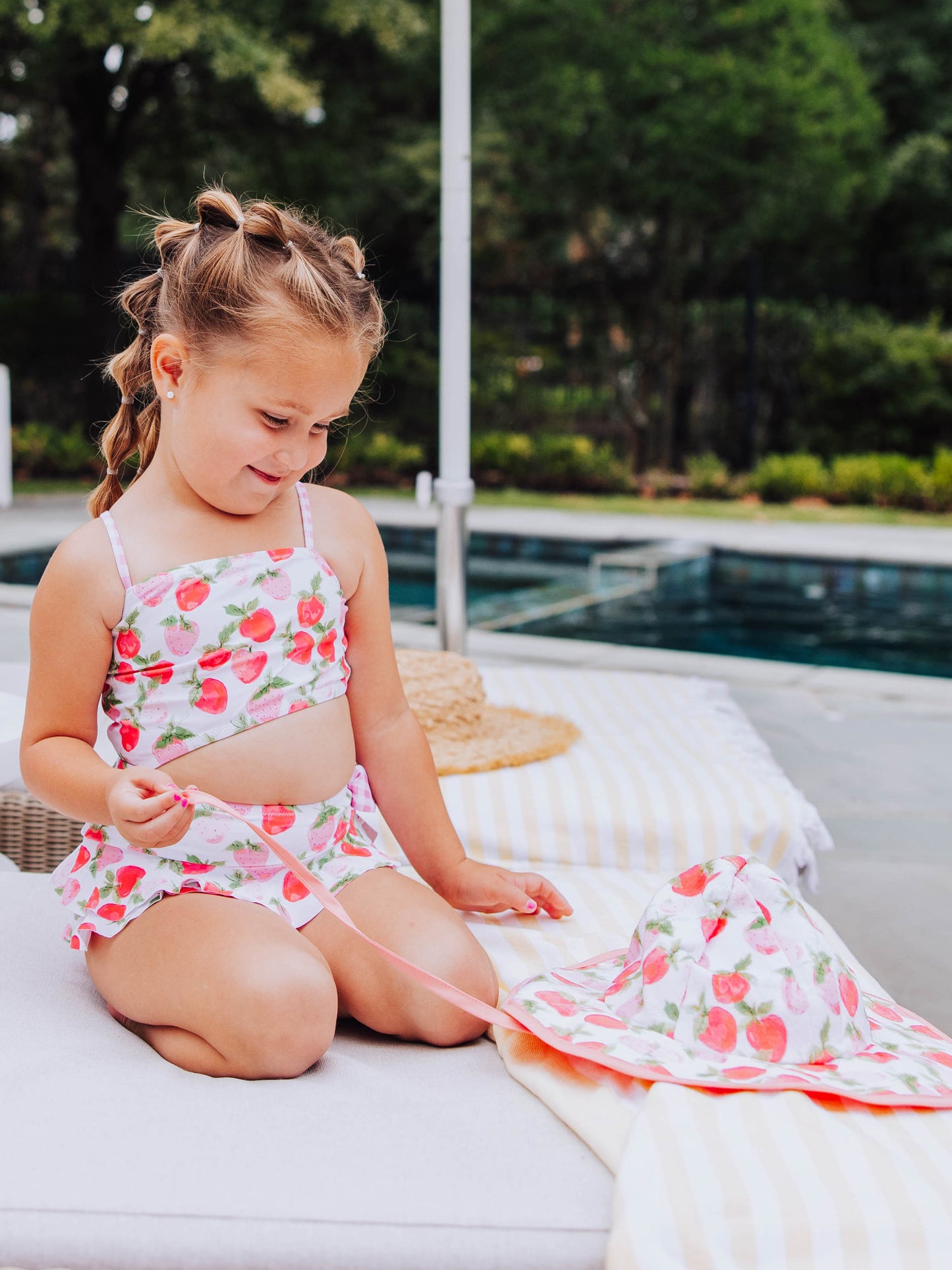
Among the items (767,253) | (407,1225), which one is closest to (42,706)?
(407,1225)

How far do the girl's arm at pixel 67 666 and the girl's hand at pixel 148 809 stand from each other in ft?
0.47

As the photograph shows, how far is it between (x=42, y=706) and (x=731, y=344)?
1441 centimetres

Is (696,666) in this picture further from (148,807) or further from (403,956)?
(148,807)

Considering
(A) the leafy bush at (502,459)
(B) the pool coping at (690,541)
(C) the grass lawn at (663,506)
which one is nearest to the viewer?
(B) the pool coping at (690,541)

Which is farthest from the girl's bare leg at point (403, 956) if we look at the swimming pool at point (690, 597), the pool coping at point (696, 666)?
the swimming pool at point (690, 597)

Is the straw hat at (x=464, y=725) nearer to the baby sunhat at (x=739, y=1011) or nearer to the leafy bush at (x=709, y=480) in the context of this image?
the baby sunhat at (x=739, y=1011)

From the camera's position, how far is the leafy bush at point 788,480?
520 inches

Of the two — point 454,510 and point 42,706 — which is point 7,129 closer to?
point 454,510

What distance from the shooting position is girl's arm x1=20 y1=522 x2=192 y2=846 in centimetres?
166

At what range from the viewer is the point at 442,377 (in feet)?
12.2

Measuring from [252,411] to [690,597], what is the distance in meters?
7.24

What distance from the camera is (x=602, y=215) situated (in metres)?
16.2

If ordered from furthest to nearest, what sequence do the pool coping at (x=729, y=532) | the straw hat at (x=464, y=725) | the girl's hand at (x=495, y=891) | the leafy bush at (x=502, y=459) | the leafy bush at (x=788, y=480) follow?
the leafy bush at (x=502, y=459), the leafy bush at (x=788, y=480), the pool coping at (x=729, y=532), the straw hat at (x=464, y=725), the girl's hand at (x=495, y=891)

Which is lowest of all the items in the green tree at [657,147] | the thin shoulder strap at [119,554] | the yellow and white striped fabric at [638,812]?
the yellow and white striped fabric at [638,812]
